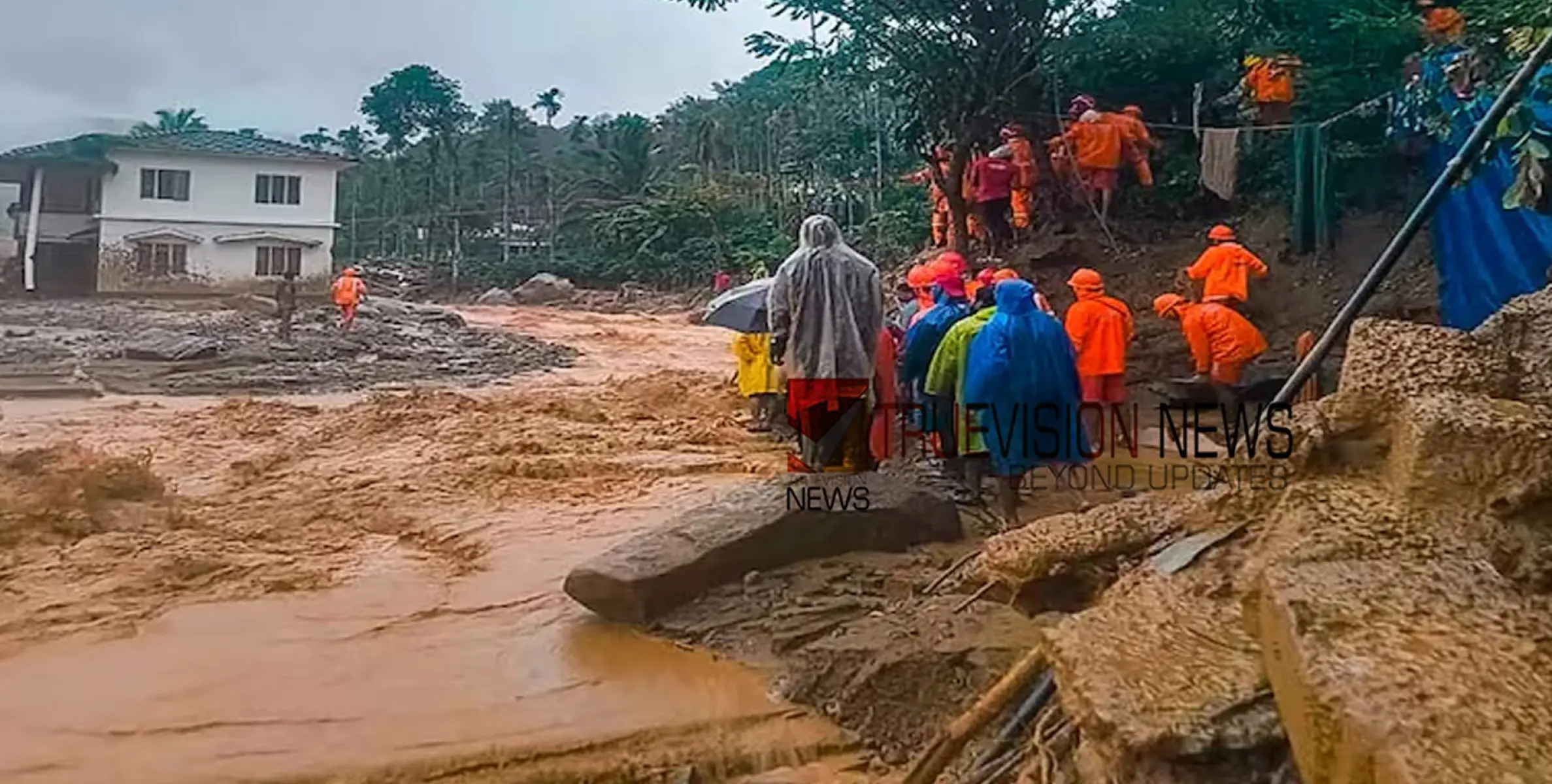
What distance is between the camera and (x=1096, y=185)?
13.3m

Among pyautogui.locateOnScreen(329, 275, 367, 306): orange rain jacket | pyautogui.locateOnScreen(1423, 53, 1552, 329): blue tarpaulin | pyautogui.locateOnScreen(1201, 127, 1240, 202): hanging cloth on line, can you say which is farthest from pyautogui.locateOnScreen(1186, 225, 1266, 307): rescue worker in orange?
pyautogui.locateOnScreen(329, 275, 367, 306): orange rain jacket

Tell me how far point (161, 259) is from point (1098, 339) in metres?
31.8

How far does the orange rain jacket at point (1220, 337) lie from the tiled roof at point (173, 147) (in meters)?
31.0

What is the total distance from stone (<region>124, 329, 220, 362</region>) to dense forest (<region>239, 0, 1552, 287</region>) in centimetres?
863

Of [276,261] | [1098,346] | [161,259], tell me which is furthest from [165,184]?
[1098,346]

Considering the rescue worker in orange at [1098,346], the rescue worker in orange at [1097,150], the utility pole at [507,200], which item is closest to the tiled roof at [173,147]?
the utility pole at [507,200]

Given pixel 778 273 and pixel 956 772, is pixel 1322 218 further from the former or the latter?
pixel 956 772

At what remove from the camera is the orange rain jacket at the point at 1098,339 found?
767cm

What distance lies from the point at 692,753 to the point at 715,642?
97cm

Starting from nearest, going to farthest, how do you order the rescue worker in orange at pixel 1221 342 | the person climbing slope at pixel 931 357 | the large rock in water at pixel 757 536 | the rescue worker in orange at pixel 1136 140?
the large rock in water at pixel 757 536, the person climbing slope at pixel 931 357, the rescue worker in orange at pixel 1221 342, the rescue worker in orange at pixel 1136 140

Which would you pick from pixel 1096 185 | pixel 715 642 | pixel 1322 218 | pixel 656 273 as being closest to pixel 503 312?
pixel 656 273

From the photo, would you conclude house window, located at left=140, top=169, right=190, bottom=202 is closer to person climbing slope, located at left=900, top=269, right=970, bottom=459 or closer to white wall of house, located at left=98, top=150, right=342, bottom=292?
white wall of house, located at left=98, top=150, right=342, bottom=292

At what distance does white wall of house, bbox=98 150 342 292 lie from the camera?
33062 mm

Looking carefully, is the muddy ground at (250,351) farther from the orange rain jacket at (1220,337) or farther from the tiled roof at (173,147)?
the orange rain jacket at (1220,337)
